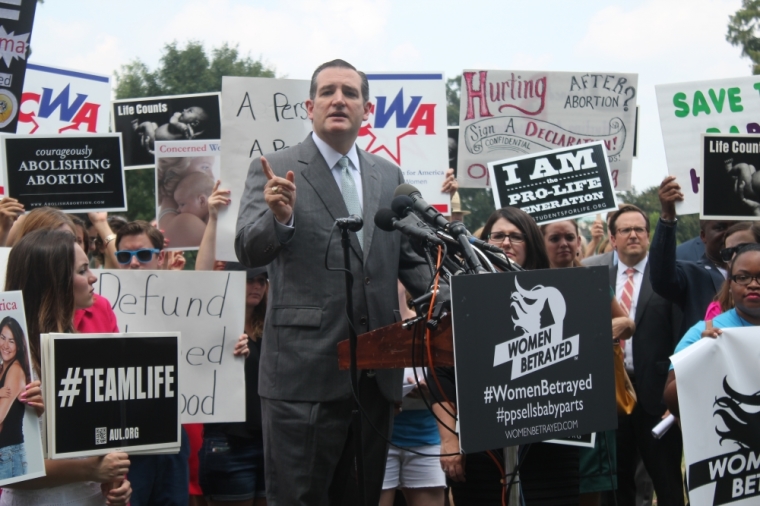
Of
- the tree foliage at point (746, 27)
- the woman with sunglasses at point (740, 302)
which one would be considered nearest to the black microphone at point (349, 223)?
the woman with sunglasses at point (740, 302)

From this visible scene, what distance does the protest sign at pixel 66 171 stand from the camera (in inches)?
227

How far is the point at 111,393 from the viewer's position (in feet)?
11.4

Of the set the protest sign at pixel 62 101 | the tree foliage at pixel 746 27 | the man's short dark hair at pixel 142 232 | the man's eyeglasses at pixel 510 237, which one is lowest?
the man's eyeglasses at pixel 510 237

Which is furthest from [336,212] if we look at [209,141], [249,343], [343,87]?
[209,141]

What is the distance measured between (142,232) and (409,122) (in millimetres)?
1913

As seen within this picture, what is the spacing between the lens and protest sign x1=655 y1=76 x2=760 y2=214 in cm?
646

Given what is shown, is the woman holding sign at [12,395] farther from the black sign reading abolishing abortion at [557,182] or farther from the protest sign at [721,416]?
the black sign reading abolishing abortion at [557,182]

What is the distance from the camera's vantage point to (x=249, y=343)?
532 centimetres

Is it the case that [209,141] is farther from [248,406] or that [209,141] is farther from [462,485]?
[462,485]

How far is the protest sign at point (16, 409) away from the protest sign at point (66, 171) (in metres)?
2.61

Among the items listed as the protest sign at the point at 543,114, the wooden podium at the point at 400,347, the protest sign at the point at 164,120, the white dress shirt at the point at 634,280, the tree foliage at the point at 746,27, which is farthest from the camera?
the tree foliage at the point at 746,27

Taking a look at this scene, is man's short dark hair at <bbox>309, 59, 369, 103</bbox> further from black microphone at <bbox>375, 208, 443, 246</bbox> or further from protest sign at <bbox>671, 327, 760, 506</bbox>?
protest sign at <bbox>671, 327, 760, 506</bbox>

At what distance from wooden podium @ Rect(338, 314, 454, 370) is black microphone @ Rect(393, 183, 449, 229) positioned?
0.32m

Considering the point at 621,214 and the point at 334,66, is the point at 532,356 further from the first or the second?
the point at 621,214
